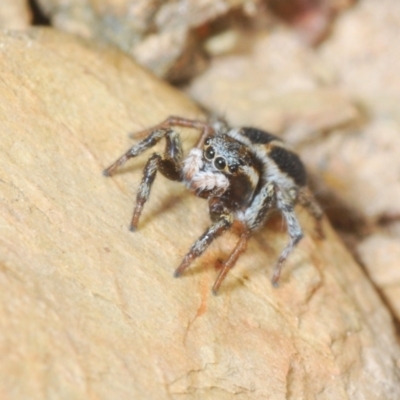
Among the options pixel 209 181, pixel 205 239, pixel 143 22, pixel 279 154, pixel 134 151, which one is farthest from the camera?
pixel 143 22

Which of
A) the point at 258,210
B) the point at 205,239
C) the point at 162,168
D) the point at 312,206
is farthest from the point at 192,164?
the point at 312,206

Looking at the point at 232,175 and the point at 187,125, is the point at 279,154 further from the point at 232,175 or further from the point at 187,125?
the point at 187,125

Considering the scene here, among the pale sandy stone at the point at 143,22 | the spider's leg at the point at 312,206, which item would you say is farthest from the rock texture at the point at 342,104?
the spider's leg at the point at 312,206

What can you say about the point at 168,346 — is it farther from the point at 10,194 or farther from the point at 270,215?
the point at 270,215

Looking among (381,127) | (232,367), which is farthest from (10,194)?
(381,127)

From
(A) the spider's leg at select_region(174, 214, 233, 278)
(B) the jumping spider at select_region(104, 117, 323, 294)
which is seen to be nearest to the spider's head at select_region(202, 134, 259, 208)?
(B) the jumping spider at select_region(104, 117, 323, 294)

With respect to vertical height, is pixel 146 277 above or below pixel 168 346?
above

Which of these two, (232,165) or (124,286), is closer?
(124,286)
